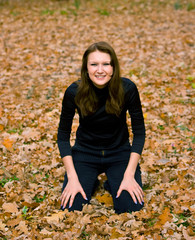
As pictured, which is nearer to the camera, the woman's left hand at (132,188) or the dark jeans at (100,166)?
the woman's left hand at (132,188)

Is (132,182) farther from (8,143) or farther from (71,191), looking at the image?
(8,143)

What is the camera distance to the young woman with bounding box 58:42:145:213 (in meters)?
2.73

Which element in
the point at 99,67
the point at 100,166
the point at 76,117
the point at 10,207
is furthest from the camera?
the point at 76,117

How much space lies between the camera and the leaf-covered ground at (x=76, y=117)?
2.74 metres

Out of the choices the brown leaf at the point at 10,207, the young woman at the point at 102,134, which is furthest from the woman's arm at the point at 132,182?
the brown leaf at the point at 10,207

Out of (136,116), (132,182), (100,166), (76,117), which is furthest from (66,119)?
(76,117)

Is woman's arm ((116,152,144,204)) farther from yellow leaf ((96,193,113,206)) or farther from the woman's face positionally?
the woman's face

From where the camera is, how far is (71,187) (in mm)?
2852

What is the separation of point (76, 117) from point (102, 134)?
2.04 meters

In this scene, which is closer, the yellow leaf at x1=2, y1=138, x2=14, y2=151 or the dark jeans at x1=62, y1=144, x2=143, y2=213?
the dark jeans at x1=62, y1=144, x2=143, y2=213

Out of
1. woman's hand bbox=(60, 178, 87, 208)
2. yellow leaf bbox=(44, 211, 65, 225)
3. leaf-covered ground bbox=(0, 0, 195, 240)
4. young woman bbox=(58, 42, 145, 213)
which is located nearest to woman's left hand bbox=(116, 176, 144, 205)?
young woman bbox=(58, 42, 145, 213)

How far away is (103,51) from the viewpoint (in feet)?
8.76

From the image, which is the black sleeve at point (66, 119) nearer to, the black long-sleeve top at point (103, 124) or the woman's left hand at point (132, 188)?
the black long-sleeve top at point (103, 124)

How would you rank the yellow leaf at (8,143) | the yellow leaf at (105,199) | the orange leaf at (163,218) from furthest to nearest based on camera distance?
the yellow leaf at (8,143) → the yellow leaf at (105,199) → the orange leaf at (163,218)
